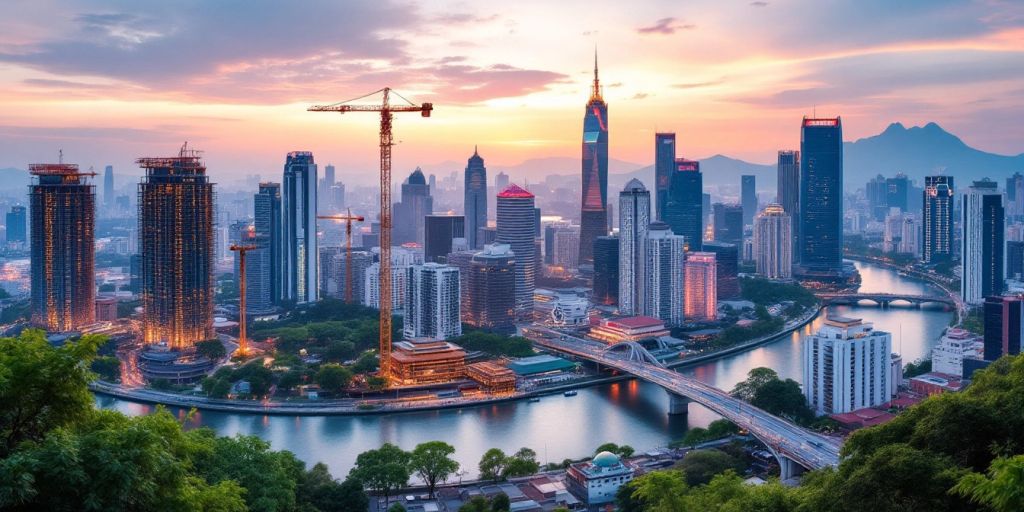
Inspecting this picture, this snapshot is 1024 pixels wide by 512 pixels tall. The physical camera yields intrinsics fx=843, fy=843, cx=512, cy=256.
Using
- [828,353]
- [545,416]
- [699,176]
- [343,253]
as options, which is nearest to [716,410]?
[828,353]

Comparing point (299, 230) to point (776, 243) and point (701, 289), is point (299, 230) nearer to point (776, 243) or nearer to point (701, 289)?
point (701, 289)

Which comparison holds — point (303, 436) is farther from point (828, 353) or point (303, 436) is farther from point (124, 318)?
point (124, 318)

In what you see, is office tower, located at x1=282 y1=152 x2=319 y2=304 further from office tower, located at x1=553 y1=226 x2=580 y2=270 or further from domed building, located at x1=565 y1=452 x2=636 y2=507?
domed building, located at x1=565 y1=452 x2=636 y2=507

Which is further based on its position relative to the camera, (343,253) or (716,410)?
(343,253)

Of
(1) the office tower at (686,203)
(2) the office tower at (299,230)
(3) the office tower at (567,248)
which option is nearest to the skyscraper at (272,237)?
(2) the office tower at (299,230)

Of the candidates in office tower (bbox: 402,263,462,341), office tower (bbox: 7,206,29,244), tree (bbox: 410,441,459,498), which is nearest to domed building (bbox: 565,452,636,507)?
tree (bbox: 410,441,459,498)

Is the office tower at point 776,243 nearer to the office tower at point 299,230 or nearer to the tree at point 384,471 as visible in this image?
the office tower at point 299,230

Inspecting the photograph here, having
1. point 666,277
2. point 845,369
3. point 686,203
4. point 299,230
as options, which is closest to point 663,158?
point 686,203
